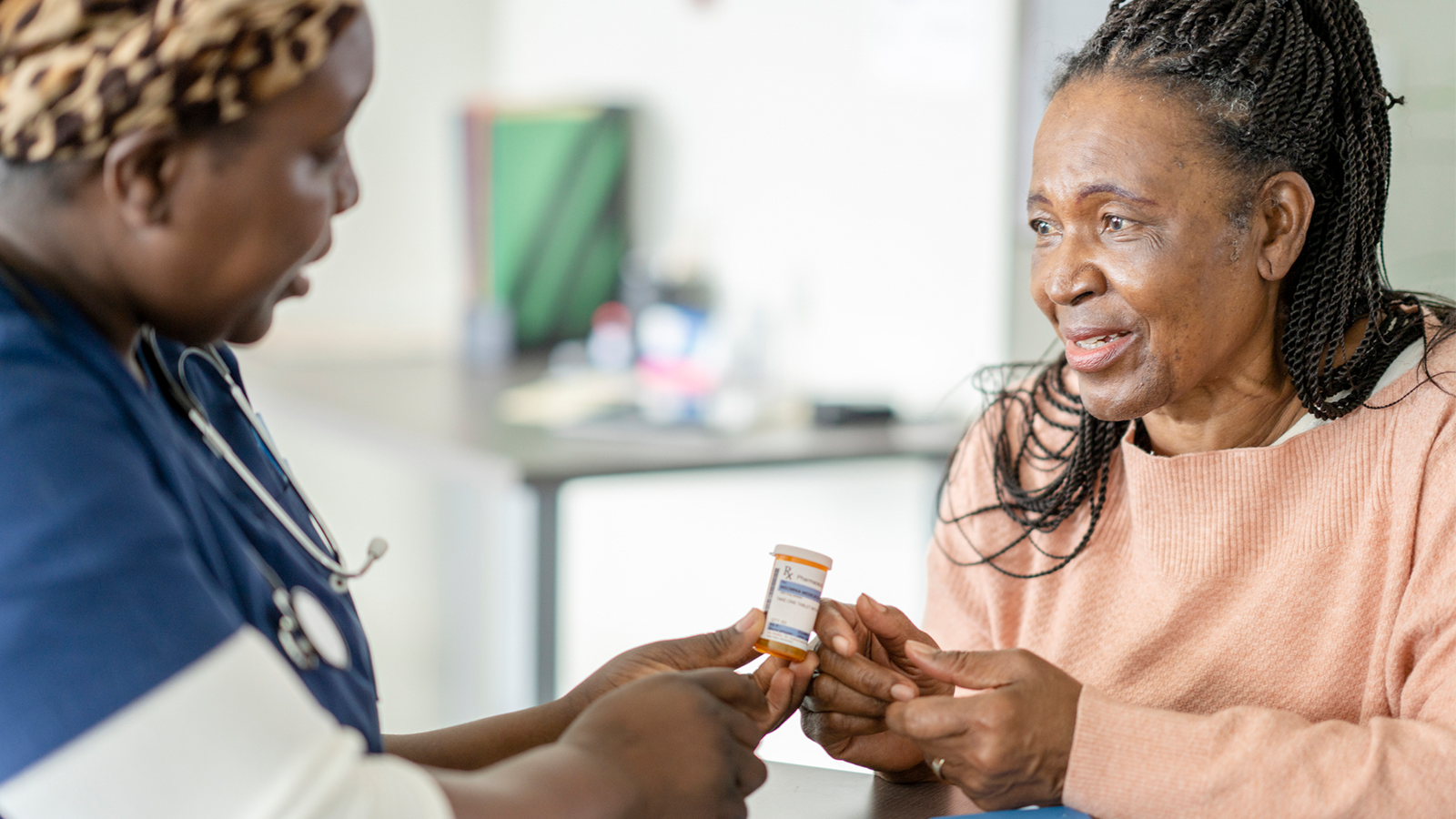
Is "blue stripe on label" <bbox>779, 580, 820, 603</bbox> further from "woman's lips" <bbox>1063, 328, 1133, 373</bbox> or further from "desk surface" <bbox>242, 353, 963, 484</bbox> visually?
"desk surface" <bbox>242, 353, 963, 484</bbox>

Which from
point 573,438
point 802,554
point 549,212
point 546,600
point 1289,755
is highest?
point 549,212

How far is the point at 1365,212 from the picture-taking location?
1.25 m

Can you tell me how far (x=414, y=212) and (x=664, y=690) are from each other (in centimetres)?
392

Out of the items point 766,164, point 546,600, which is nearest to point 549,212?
point 766,164

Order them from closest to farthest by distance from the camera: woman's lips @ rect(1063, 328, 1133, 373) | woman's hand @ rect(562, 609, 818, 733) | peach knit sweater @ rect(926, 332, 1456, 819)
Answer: peach knit sweater @ rect(926, 332, 1456, 819), woman's hand @ rect(562, 609, 818, 733), woman's lips @ rect(1063, 328, 1133, 373)

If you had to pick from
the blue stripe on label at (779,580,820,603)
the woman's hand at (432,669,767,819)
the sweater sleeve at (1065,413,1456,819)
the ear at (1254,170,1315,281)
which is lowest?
the sweater sleeve at (1065,413,1456,819)

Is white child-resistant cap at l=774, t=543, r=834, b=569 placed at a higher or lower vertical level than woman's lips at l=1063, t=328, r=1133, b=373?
lower

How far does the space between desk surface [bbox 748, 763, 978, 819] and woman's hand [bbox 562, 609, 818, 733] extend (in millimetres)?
56

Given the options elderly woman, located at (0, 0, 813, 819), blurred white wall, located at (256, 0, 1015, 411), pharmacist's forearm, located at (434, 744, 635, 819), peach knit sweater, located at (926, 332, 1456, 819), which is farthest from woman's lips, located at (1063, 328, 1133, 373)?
blurred white wall, located at (256, 0, 1015, 411)

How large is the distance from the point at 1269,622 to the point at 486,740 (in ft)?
2.50

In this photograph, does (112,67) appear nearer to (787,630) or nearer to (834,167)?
(787,630)

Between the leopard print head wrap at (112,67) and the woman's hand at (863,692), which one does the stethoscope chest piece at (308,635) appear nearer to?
the leopard print head wrap at (112,67)

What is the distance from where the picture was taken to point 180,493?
2.52ft

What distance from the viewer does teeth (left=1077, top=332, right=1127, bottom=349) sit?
1.25 meters
